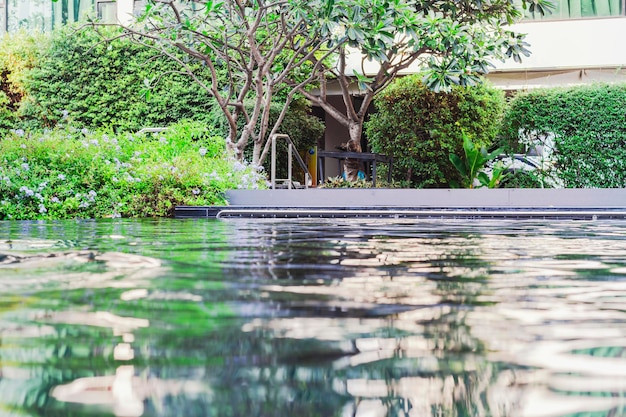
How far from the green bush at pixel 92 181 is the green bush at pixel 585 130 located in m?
6.02

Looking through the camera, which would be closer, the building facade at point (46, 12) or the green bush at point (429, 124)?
the green bush at point (429, 124)

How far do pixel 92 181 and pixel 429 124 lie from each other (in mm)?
7360

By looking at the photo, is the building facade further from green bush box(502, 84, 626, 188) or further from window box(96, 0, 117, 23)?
green bush box(502, 84, 626, 188)

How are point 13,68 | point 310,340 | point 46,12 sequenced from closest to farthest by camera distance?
1. point 310,340
2. point 13,68
3. point 46,12

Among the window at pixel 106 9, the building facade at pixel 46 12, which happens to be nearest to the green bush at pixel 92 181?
the window at pixel 106 9

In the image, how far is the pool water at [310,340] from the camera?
0.67 m

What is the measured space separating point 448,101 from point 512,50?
262cm

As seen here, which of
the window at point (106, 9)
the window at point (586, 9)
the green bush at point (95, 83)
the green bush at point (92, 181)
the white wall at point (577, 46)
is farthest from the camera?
the window at point (106, 9)

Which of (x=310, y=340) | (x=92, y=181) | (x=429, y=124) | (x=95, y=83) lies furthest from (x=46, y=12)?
(x=310, y=340)

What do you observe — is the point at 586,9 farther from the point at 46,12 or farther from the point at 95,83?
the point at 46,12

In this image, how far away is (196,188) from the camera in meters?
8.53

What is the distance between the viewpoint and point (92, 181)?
851 cm

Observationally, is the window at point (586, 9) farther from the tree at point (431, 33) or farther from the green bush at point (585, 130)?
the green bush at point (585, 130)

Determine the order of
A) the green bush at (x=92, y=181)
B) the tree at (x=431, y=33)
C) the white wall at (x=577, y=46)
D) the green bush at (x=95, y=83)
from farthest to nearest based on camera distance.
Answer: the white wall at (x=577, y=46), the green bush at (x=95, y=83), the tree at (x=431, y=33), the green bush at (x=92, y=181)
